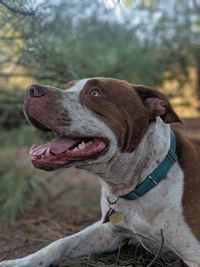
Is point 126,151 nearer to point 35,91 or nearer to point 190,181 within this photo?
point 190,181

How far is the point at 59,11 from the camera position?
5.48 m

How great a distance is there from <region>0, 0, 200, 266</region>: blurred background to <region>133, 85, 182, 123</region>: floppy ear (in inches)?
42.3

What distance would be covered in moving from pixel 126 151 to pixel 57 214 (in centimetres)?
246

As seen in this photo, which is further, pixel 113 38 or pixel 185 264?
pixel 113 38

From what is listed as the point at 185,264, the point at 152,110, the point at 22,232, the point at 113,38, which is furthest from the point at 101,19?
the point at 185,264

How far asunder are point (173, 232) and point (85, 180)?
12.7ft

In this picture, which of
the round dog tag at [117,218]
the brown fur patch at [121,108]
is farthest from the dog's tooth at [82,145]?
the round dog tag at [117,218]

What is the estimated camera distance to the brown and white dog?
10.5 feet

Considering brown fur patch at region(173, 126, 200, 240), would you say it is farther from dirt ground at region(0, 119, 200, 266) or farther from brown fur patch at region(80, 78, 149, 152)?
dirt ground at region(0, 119, 200, 266)

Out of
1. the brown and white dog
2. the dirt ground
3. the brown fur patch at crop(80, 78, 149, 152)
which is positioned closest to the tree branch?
the brown and white dog

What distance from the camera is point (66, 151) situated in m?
3.20

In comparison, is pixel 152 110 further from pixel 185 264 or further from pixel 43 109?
pixel 185 264

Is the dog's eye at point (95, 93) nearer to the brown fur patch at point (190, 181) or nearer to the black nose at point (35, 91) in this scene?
the black nose at point (35, 91)

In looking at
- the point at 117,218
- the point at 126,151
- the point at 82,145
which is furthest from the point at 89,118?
the point at 117,218
